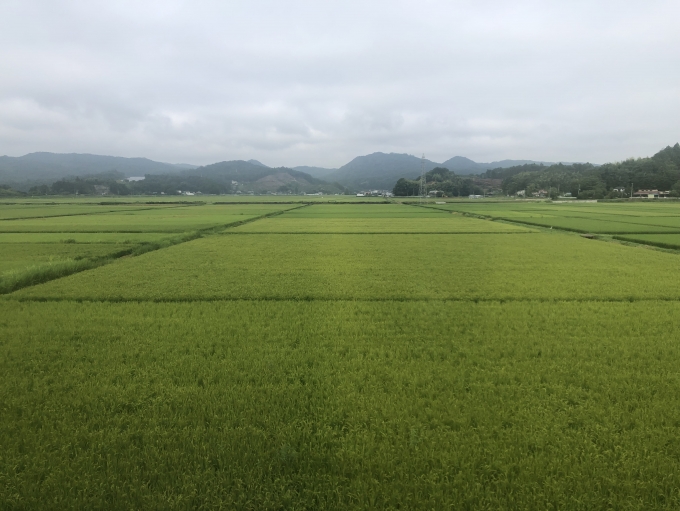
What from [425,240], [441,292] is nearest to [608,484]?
[441,292]

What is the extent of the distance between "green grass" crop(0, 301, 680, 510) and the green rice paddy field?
27mm

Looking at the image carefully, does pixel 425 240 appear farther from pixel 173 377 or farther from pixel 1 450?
pixel 1 450

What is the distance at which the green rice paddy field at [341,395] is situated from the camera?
3791mm

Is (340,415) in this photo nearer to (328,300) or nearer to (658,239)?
(328,300)

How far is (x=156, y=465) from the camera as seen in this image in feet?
13.4

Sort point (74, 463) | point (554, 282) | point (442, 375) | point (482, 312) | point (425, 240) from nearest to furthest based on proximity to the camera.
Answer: point (74, 463)
point (442, 375)
point (482, 312)
point (554, 282)
point (425, 240)

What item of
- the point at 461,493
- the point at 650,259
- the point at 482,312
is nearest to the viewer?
the point at 461,493

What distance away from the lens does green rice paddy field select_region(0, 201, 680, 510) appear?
3.79 metres

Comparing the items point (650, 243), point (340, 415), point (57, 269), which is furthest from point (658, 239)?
point (57, 269)

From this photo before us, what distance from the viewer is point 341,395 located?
5.41 metres

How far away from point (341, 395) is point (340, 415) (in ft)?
1.60

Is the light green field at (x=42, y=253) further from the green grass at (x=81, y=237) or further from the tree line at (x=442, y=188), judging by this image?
the tree line at (x=442, y=188)

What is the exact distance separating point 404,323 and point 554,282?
657 centimetres

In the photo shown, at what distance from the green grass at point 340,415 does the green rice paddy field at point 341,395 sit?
1.1 inches
